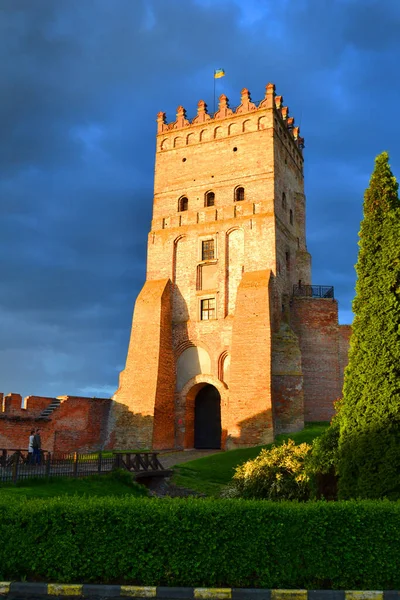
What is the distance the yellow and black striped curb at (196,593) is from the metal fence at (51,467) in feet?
25.5

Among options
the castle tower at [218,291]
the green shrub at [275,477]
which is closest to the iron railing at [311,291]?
the castle tower at [218,291]

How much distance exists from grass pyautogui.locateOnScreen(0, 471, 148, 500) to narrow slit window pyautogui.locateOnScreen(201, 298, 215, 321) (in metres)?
14.7

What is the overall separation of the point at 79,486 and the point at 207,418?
15985 mm

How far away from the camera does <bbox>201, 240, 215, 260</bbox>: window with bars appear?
3384 cm

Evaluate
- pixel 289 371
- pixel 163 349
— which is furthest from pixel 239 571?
pixel 163 349

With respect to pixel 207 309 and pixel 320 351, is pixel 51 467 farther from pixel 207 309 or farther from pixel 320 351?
pixel 320 351

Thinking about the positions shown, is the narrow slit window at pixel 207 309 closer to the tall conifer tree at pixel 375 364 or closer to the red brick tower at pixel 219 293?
the red brick tower at pixel 219 293

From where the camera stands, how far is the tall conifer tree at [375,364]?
11891 millimetres

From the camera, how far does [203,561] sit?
8.53 meters

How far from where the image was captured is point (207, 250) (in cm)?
3403

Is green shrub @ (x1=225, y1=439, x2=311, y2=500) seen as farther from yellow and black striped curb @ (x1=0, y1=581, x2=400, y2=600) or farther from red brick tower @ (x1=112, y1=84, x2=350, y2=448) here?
yellow and black striped curb @ (x1=0, y1=581, x2=400, y2=600)

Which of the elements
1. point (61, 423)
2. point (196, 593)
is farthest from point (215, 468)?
point (196, 593)

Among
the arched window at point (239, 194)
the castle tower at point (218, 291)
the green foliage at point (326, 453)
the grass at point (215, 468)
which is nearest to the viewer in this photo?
the green foliage at point (326, 453)

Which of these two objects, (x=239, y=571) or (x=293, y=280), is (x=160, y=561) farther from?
(x=293, y=280)
